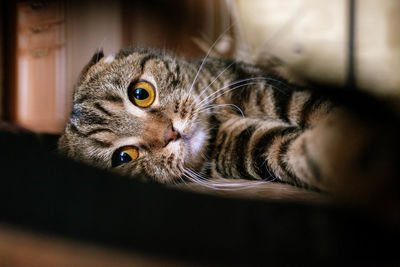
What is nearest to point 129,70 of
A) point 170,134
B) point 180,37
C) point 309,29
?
point 170,134

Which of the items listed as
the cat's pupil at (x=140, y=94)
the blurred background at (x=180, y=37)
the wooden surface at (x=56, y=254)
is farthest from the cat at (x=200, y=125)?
the wooden surface at (x=56, y=254)

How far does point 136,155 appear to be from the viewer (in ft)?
2.92

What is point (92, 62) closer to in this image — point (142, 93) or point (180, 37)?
point (142, 93)

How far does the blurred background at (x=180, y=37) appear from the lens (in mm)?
1024

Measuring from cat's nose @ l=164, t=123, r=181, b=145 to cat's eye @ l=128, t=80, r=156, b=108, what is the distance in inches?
4.6

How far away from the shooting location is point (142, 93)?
3.07ft

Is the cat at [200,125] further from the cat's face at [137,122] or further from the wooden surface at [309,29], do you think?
the wooden surface at [309,29]

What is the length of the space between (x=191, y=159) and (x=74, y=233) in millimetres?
603

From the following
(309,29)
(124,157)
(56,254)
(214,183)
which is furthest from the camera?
(309,29)

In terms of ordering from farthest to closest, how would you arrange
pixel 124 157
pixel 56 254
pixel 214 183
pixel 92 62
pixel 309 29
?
pixel 309 29, pixel 92 62, pixel 124 157, pixel 214 183, pixel 56 254

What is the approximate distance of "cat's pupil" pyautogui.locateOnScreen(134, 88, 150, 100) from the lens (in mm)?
934

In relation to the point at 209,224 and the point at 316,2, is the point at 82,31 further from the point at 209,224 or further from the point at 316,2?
the point at 316,2

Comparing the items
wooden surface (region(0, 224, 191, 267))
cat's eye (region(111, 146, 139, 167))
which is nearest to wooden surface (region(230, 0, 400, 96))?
cat's eye (region(111, 146, 139, 167))

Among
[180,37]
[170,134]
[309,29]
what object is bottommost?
[170,134]
